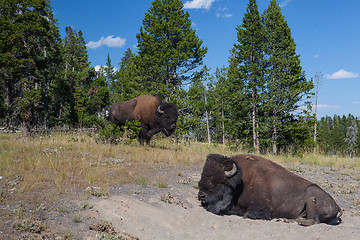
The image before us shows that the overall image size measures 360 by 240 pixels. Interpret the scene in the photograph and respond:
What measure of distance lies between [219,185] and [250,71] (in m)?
17.8

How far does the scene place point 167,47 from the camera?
20328 millimetres

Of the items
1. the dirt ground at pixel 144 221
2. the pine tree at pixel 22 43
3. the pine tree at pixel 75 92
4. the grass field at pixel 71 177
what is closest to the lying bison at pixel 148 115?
the grass field at pixel 71 177

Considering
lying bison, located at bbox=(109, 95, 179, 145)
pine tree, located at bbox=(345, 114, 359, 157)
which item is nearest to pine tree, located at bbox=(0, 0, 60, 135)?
lying bison, located at bbox=(109, 95, 179, 145)

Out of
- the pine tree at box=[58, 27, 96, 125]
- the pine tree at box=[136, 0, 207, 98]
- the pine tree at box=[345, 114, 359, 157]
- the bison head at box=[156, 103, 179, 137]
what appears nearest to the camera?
the bison head at box=[156, 103, 179, 137]

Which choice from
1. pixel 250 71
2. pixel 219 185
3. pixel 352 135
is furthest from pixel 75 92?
pixel 352 135

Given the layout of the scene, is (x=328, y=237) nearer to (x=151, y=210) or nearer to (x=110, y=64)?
(x=151, y=210)

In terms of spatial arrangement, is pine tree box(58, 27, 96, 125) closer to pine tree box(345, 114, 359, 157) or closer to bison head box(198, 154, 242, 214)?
bison head box(198, 154, 242, 214)

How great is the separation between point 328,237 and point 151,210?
368 centimetres

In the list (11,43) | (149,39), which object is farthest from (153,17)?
(11,43)

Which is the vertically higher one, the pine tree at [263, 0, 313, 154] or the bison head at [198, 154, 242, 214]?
the pine tree at [263, 0, 313, 154]

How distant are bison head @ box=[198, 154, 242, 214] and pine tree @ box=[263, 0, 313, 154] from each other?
48.5ft

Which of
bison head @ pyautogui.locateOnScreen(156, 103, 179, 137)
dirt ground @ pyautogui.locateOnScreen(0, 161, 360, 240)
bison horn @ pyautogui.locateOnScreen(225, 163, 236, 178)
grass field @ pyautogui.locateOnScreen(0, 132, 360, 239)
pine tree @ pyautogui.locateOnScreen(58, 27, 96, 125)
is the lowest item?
dirt ground @ pyautogui.locateOnScreen(0, 161, 360, 240)

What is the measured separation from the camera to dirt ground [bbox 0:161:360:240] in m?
4.04

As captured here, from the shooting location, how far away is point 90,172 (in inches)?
276
